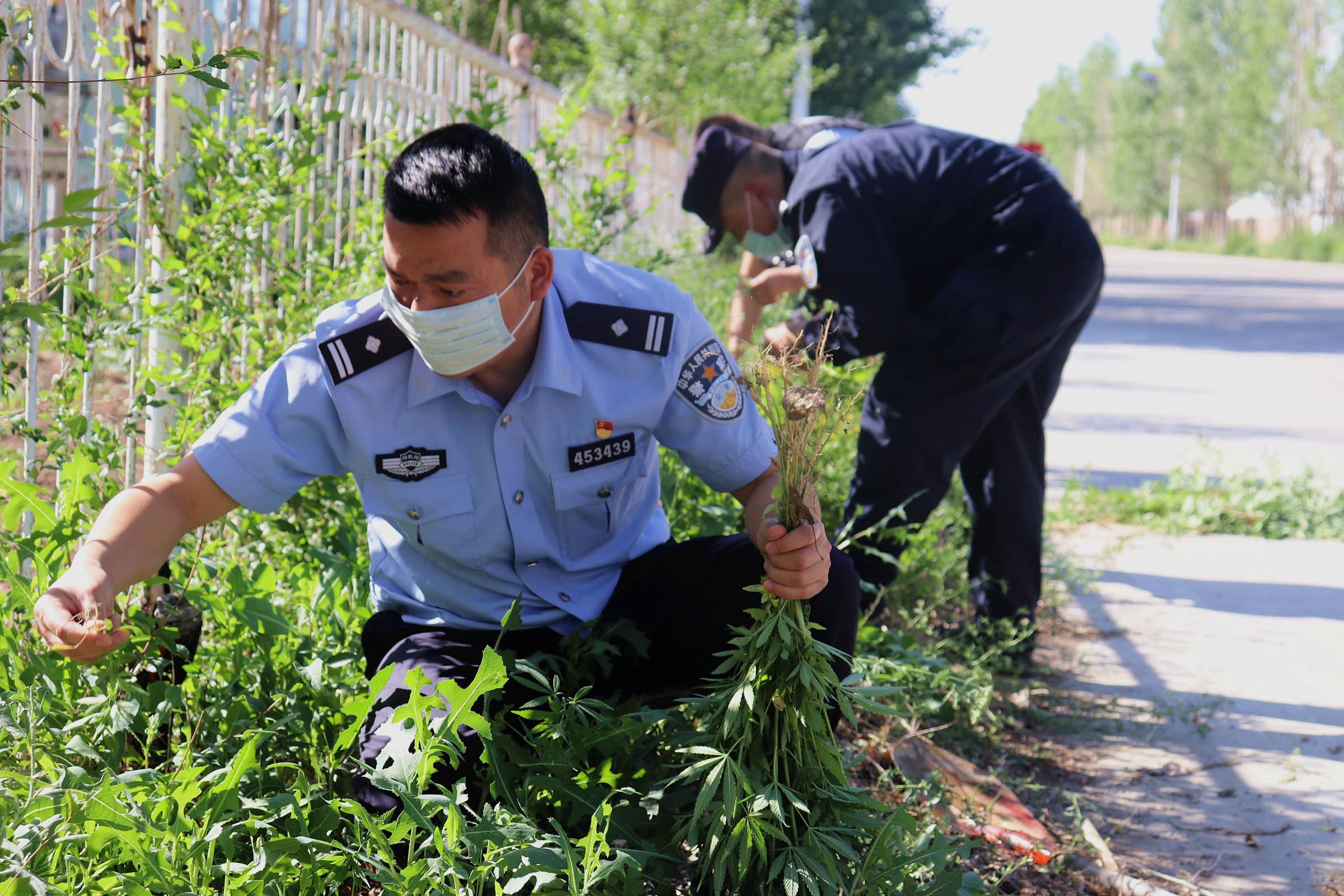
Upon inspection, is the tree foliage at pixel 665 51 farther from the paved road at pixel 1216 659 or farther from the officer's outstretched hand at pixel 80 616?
the officer's outstretched hand at pixel 80 616

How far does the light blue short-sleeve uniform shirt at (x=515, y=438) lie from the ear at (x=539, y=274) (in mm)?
71

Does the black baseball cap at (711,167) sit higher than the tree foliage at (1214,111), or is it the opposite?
the tree foliage at (1214,111)

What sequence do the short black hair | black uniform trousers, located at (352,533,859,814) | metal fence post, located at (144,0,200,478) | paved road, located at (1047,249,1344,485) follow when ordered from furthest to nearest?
1. paved road, located at (1047,249,1344,485)
2. metal fence post, located at (144,0,200,478)
3. black uniform trousers, located at (352,533,859,814)
4. the short black hair

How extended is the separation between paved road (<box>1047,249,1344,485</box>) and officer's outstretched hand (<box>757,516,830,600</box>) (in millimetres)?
4350

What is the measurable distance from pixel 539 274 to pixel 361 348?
36 centimetres

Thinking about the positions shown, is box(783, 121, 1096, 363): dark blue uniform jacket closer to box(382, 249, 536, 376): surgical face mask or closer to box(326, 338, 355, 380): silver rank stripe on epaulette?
box(382, 249, 536, 376): surgical face mask

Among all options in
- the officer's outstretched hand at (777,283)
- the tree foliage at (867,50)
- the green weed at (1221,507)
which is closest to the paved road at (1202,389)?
the green weed at (1221,507)

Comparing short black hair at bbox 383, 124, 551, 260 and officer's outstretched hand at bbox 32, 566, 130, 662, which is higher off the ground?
short black hair at bbox 383, 124, 551, 260

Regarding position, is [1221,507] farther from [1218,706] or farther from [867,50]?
[867,50]

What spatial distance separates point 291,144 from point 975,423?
78.1 inches

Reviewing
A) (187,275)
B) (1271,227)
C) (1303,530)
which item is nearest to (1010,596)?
(1303,530)

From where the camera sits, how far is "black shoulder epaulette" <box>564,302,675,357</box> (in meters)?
2.20

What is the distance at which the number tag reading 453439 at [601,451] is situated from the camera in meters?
2.19

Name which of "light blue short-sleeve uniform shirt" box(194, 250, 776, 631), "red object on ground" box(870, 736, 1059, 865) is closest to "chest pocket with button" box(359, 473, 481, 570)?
"light blue short-sleeve uniform shirt" box(194, 250, 776, 631)
